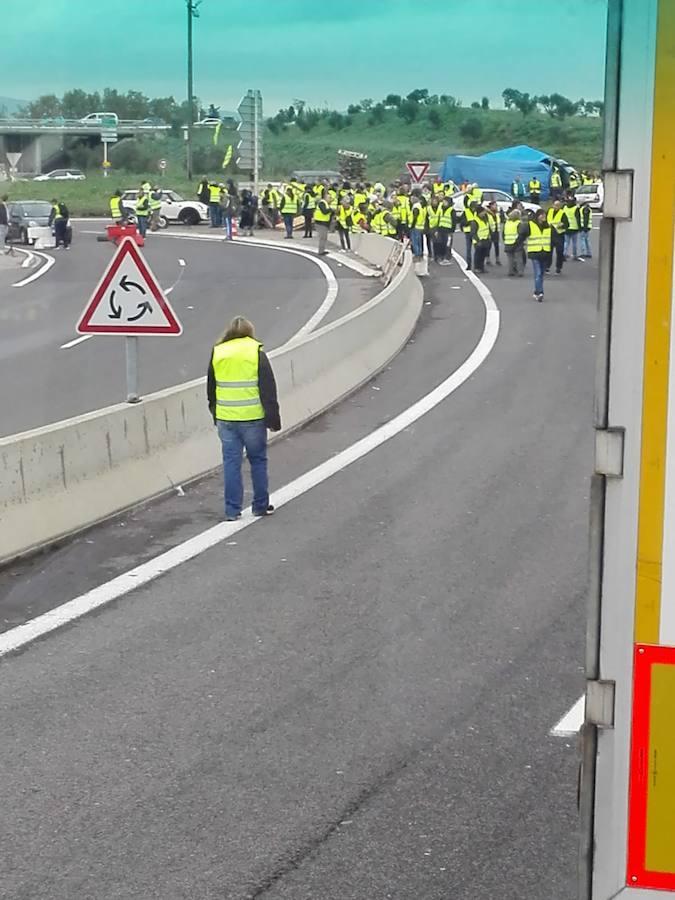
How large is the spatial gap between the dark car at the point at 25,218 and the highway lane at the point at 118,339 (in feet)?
8.66

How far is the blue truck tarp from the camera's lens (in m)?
48.7

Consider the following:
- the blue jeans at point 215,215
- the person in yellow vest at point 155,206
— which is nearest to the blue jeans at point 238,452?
the person in yellow vest at point 155,206

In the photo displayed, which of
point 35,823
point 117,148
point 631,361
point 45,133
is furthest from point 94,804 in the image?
point 117,148

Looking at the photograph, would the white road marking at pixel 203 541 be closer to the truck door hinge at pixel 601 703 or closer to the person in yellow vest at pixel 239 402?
the person in yellow vest at pixel 239 402

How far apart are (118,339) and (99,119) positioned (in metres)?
13.9

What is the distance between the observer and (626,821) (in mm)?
3383

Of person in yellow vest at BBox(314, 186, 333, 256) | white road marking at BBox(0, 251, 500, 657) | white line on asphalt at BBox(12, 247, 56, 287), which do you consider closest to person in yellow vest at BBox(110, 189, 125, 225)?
white line on asphalt at BBox(12, 247, 56, 287)

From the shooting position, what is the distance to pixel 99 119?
13320 millimetres

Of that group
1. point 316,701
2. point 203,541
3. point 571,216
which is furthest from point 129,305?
point 571,216

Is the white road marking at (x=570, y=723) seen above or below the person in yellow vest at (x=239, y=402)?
below

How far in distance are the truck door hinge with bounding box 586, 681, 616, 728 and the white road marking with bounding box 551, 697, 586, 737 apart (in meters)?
3.86

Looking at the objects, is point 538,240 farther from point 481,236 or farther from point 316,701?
point 316,701

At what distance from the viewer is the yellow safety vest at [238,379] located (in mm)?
12430

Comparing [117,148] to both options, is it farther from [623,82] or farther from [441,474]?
[623,82]
